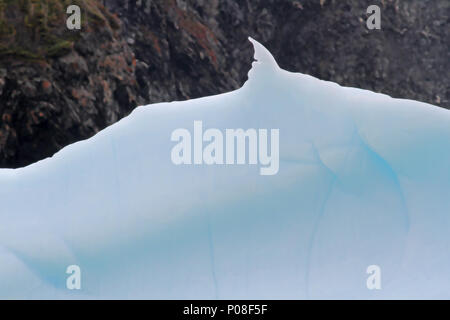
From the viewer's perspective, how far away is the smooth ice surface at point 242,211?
10.8 metres

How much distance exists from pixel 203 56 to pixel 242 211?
18570 millimetres

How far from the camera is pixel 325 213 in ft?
36.2

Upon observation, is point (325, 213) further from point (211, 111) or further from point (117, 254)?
point (117, 254)

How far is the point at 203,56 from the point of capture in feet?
94.8

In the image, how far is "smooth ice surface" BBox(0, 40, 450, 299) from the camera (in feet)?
35.5

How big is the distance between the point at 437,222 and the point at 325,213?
5.52 ft
